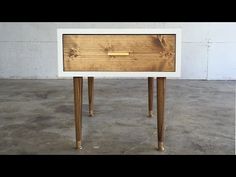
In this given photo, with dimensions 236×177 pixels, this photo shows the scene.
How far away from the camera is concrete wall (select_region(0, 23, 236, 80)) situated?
5766 millimetres

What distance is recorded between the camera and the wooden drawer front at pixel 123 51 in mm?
2043

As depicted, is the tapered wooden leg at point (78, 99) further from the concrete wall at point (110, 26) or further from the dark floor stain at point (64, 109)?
the concrete wall at point (110, 26)

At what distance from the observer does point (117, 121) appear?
3033mm

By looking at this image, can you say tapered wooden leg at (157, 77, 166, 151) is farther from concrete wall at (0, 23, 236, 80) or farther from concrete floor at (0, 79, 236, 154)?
concrete wall at (0, 23, 236, 80)

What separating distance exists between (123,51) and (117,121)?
113cm

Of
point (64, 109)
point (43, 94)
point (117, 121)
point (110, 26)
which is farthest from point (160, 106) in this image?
point (110, 26)

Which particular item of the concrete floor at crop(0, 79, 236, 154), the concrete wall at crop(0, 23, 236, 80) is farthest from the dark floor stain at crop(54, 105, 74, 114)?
the concrete wall at crop(0, 23, 236, 80)

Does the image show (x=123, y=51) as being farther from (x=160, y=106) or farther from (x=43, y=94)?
(x=43, y=94)

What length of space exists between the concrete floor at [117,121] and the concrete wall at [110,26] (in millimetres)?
908

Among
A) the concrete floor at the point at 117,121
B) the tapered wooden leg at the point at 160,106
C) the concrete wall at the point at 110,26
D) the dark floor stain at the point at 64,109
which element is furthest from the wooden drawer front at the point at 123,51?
the concrete wall at the point at 110,26

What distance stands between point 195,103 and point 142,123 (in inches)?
43.3
